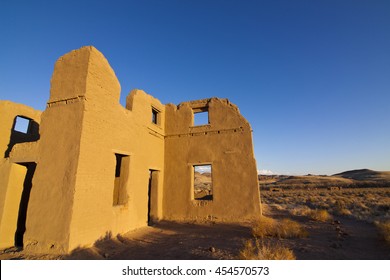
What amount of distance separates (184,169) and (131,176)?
3308 mm

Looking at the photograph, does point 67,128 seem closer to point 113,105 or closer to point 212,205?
point 113,105

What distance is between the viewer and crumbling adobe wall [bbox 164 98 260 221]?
980 cm

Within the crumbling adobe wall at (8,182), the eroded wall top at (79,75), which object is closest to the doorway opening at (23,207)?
the crumbling adobe wall at (8,182)

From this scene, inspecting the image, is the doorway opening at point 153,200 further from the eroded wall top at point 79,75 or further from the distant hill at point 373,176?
the distant hill at point 373,176

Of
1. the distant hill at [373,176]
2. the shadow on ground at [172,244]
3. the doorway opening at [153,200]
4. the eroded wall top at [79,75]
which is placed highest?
the eroded wall top at [79,75]

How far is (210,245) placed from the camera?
615 cm

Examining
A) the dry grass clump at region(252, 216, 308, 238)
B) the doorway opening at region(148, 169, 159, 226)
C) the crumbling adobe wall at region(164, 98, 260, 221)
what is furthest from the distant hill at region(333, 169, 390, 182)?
the doorway opening at region(148, 169, 159, 226)

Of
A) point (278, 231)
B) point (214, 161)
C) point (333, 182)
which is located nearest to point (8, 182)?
point (214, 161)

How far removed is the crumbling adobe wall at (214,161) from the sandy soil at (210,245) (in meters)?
1.51

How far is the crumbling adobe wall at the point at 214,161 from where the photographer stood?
386 inches

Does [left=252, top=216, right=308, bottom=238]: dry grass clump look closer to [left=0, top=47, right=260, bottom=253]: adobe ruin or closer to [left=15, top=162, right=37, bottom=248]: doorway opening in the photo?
[left=0, top=47, right=260, bottom=253]: adobe ruin

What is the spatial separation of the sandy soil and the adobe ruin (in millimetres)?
433

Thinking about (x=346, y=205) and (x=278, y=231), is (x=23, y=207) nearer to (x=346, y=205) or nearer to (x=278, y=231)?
(x=278, y=231)

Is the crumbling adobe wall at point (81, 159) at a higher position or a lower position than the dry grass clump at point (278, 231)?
higher
